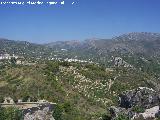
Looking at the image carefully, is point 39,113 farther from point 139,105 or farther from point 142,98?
point 142,98

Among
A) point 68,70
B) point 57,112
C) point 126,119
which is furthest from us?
point 68,70

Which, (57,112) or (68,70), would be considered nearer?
(57,112)

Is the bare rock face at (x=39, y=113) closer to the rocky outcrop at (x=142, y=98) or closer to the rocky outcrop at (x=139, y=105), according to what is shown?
the rocky outcrop at (x=139, y=105)

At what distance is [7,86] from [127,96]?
4290 cm

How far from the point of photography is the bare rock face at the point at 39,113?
80562mm

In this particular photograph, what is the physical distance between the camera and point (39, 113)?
82.2 metres

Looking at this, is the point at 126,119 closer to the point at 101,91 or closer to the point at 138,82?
the point at 101,91

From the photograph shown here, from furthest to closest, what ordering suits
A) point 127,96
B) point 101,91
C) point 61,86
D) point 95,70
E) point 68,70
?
point 95,70 → point 68,70 → point 101,91 → point 61,86 → point 127,96

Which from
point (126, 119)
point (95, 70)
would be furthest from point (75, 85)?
point (126, 119)

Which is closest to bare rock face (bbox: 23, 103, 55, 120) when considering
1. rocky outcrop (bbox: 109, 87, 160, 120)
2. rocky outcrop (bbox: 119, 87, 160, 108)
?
rocky outcrop (bbox: 109, 87, 160, 120)

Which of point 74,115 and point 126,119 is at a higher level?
point 126,119

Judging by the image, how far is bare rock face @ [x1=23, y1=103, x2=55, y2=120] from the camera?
8056 centimetres

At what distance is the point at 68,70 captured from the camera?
135125 millimetres

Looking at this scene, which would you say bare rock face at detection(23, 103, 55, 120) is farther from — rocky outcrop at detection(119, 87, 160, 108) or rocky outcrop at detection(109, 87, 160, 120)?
rocky outcrop at detection(119, 87, 160, 108)
